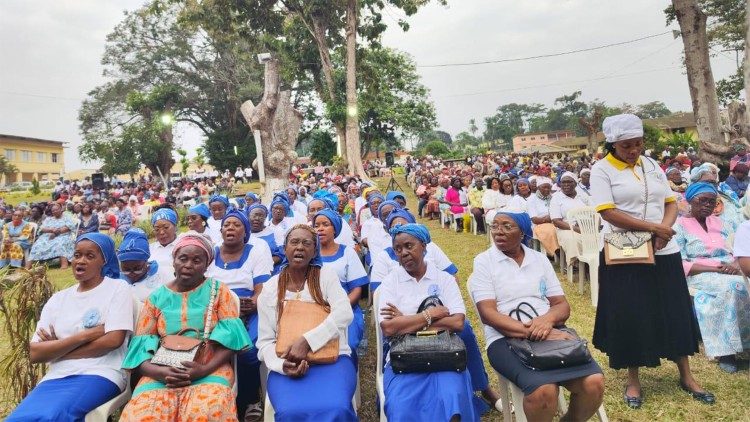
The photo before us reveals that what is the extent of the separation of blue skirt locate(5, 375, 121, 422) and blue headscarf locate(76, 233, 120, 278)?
2.28 feet

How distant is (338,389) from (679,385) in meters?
2.50

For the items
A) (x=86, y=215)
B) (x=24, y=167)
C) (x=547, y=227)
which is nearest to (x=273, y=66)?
(x=86, y=215)

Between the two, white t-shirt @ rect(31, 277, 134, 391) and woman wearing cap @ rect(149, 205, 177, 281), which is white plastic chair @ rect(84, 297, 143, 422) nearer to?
white t-shirt @ rect(31, 277, 134, 391)

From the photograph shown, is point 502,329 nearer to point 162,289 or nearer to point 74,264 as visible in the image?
point 162,289

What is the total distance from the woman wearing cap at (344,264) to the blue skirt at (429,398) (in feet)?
2.69

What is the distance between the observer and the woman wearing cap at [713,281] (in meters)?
3.45

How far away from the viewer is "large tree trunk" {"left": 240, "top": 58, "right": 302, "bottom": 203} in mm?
10472

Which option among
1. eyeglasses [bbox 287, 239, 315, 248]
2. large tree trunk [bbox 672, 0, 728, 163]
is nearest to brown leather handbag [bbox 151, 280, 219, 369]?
eyeglasses [bbox 287, 239, 315, 248]

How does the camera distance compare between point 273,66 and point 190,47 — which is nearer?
point 273,66

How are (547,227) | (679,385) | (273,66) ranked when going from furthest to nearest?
(273,66) → (547,227) → (679,385)

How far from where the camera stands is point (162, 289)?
2740mm

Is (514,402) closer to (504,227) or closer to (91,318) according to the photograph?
(504,227)

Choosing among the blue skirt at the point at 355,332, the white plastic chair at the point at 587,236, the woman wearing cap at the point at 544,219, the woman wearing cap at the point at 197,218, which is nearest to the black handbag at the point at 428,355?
the blue skirt at the point at 355,332

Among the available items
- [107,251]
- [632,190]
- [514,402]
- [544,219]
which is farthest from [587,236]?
[107,251]
